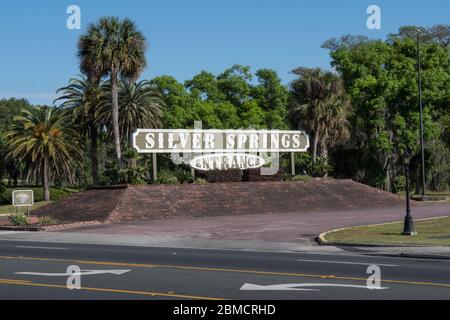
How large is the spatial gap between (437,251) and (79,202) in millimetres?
23900

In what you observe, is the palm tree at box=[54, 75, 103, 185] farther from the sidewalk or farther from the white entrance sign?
the sidewalk

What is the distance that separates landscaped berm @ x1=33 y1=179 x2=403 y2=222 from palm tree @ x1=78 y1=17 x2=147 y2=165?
10.9m

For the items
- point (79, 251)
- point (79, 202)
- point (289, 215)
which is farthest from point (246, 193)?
point (79, 251)

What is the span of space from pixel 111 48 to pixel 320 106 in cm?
1655

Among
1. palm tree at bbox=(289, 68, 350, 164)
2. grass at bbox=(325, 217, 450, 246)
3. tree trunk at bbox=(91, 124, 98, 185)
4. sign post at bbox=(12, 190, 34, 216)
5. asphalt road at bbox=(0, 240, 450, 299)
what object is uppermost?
palm tree at bbox=(289, 68, 350, 164)

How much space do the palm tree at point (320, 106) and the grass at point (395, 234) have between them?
2359cm

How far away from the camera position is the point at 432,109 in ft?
204

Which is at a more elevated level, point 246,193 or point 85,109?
point 85,109

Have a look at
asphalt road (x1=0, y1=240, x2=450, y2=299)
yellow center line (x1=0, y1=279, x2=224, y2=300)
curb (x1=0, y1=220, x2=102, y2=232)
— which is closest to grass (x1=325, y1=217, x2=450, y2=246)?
asphalt road (x1=0, y1=240, x2=450, y2=299)

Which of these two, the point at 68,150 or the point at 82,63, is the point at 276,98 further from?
the point at 82,63

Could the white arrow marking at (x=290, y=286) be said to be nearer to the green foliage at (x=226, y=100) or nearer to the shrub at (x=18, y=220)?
the shrub at (x=18, y=220)

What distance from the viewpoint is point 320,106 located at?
5369cm

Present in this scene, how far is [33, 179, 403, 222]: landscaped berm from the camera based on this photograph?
37219 millimetres

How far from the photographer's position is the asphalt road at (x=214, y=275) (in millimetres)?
12227
